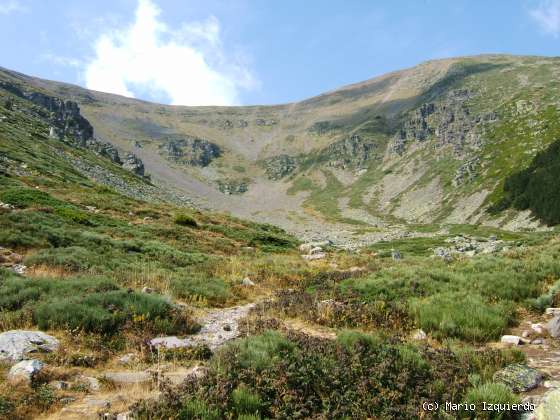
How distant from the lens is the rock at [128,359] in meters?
7.50

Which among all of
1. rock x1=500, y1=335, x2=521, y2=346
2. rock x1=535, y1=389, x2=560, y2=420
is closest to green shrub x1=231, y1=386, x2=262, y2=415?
rock x1=535, y1=389, x2=560, y2=420

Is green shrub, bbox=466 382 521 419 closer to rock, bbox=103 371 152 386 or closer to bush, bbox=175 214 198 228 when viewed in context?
rock, bbox=103 371 152 386

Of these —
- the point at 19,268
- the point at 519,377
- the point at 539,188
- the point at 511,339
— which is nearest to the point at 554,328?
the point at 511,339

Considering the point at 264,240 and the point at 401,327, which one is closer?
the point at 401,327

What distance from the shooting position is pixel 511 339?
332 inches

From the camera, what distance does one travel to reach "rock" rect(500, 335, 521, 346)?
8342 millimetres

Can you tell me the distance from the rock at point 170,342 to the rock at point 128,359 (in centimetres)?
48

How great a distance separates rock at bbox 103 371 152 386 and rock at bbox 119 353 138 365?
436 millimetres

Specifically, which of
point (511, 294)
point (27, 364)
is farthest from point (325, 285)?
point (27, 364)

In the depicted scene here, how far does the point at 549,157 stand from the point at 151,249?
3545 inches

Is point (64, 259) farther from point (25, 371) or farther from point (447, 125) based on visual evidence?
point (447, 125)

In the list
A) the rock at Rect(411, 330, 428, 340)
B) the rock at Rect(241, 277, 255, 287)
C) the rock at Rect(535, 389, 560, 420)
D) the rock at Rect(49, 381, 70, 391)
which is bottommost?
the rock at Rect(241, 277, 255, 287)

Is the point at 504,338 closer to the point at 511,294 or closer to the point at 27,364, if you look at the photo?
the point at 511,294

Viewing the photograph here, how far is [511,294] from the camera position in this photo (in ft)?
38.1
